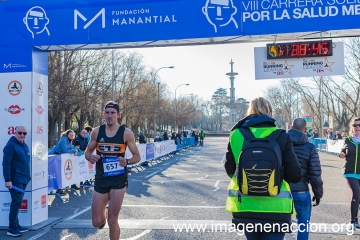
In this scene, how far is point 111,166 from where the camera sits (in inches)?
222

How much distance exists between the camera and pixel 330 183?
14133 millimetres

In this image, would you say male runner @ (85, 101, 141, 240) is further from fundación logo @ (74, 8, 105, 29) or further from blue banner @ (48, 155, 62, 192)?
blue banner @ (48, 155, 62, 192)

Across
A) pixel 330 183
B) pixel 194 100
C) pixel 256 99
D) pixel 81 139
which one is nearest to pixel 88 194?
pixel 81 139

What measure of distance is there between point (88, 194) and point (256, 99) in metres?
9.36

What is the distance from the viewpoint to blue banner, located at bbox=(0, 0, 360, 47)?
23.4 ft

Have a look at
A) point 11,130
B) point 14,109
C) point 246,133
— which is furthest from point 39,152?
point 246,133

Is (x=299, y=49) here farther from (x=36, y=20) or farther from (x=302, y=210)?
(x=36, y=20)

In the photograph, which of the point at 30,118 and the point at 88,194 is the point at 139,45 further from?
the point at 88,194

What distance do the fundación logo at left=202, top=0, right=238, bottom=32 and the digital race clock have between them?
3.77 feet

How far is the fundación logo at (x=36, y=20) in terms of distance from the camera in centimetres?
802

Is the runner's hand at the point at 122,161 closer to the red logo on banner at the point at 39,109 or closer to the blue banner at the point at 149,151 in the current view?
the red logo on banner at the point at 39,109

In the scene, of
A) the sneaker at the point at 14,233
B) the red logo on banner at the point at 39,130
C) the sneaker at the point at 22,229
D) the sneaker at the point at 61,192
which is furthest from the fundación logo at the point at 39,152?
the sneaker at the point at 61,192

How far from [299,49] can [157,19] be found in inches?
113

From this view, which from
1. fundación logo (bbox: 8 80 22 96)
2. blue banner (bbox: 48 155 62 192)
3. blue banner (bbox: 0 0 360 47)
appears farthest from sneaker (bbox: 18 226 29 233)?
blue banner (bbox: 0 0 360 47)
